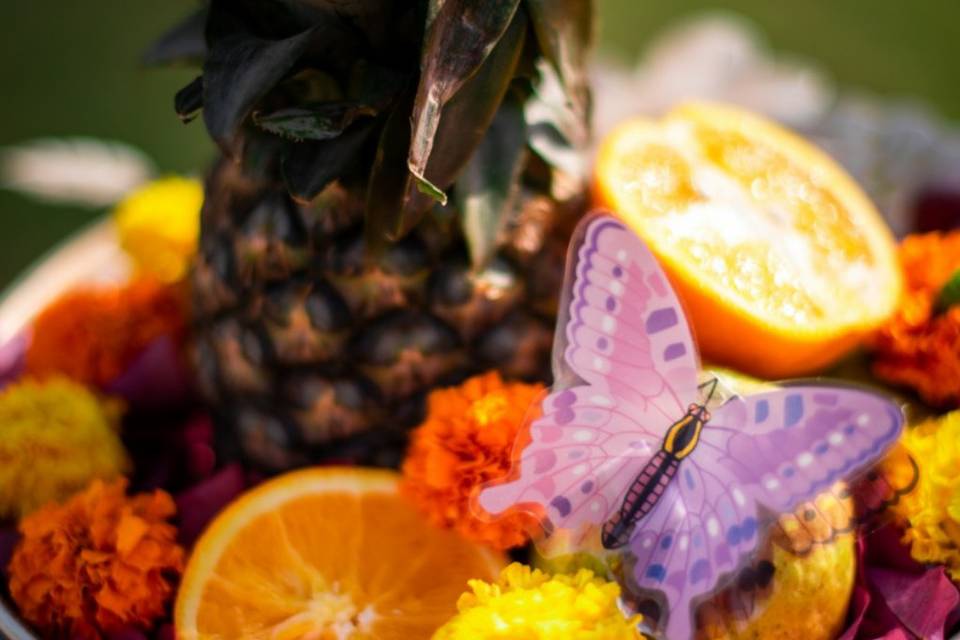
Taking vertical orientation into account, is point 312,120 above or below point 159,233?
above

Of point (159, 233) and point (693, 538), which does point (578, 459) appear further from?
point (159, 233)

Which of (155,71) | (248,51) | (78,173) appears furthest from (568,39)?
(155,71)

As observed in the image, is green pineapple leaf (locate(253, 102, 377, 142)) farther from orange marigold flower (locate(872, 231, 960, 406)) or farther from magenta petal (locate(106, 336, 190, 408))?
orange marigold flower (locate(872, 231, 960, 406))

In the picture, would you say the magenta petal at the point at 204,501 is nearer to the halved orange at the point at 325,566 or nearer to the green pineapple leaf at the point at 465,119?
the halved orange at the point at 325,566

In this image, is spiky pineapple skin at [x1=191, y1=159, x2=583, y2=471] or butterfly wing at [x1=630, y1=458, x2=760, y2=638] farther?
spiky pineapple skin at [x1=191, y1=159, x2=583, y2=471]

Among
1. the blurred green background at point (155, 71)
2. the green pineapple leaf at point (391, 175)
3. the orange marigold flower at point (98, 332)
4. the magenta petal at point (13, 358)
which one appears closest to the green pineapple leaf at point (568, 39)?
the green pineapple leaf at point (391, 175)

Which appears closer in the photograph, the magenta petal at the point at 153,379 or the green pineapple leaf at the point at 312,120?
the green pineapple leaf at the point at 312,120

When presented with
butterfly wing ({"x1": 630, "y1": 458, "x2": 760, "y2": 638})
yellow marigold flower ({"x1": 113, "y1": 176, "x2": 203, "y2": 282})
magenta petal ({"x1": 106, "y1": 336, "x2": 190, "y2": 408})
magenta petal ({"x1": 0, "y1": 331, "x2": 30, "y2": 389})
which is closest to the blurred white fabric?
yellow marigold flower ({"x1": 113, "y1": 176, "x2": 203, "y2": 282})
